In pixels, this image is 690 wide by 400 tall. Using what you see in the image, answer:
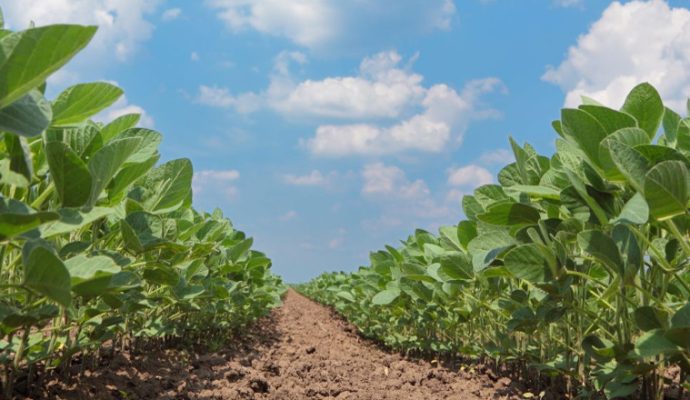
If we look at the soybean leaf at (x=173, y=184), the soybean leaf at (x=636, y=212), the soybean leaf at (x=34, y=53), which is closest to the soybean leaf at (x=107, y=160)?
the soybean leaf at (x=34, y=53)

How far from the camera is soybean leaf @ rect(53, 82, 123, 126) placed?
Result: 4.74ft

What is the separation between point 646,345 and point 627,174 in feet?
1.49

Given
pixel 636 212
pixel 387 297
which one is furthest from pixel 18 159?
pixel 387 297

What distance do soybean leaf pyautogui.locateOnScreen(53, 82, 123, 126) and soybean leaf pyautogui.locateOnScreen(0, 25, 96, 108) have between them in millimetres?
352

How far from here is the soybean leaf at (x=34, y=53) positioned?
41.4 inches

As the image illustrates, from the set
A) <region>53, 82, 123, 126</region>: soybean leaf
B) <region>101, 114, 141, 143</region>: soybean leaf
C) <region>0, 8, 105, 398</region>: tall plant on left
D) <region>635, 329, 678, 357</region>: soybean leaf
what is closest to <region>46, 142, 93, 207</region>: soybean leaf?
<region>0, 8, 105, 398</region>: tall plant on left

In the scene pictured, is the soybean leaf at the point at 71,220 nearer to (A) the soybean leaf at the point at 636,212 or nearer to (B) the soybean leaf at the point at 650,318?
(A) the soybean leaf at the point at 636,212

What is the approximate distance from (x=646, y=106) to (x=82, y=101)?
1.56 metres

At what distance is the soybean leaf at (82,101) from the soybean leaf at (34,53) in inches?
13.8

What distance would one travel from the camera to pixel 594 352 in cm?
207

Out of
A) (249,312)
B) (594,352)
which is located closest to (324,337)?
(249,312)

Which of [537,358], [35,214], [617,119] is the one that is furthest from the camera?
[537,358]

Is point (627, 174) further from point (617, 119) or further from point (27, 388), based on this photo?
point (27, 388)

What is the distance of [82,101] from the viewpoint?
4.84ft
